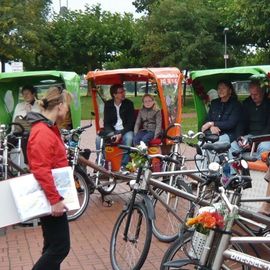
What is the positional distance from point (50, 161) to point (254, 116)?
453cm

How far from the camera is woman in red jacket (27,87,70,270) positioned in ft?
13.5

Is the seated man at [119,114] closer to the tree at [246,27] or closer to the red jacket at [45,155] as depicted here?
the red jacket at [45,155]

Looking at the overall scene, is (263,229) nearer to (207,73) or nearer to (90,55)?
(207,73)

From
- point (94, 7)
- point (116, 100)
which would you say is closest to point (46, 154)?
point (116, 100)

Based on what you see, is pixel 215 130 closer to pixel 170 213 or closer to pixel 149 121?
pixel 149 121

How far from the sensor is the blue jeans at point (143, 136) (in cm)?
845

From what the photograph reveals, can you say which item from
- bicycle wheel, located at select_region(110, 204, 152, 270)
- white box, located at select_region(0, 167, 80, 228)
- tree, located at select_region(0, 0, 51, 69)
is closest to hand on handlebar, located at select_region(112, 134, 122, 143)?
bicycle wheel, located at select_region(110, 204, 152, 270)

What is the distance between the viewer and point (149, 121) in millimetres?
8727

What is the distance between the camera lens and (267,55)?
29.8 m

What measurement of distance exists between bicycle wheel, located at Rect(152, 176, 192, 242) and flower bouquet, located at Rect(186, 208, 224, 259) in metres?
1.70

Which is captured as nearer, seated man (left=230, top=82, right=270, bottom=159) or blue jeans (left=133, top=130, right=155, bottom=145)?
seated man (left=230, top=82, right=270, bottom=159)

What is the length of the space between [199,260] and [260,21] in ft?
55.2

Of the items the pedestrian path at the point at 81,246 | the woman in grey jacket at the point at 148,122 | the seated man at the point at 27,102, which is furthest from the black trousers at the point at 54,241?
the seated man at the point at 27,102

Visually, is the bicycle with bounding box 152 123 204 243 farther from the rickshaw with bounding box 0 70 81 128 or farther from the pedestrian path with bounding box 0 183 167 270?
the rickshaw with bounding box 0 70 81 128
